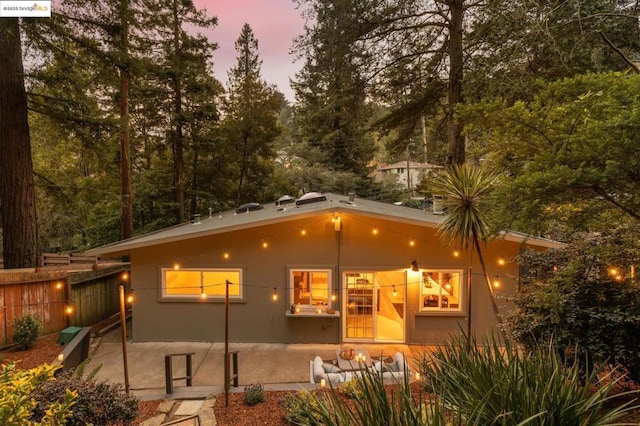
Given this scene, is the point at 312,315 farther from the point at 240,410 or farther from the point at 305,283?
the point at 240,410

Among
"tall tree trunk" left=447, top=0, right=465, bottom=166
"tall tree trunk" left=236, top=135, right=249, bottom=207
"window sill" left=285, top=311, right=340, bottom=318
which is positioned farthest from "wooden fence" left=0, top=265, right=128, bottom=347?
"tall tree trunk" left=447, top=0, right=465, bottom=166

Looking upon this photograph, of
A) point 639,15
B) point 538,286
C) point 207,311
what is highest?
point 639,15

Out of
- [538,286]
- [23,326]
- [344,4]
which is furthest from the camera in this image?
[344,4]

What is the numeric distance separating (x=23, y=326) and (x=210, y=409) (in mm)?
4467

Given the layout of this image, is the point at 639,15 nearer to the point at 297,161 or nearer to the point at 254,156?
the point at 254,156

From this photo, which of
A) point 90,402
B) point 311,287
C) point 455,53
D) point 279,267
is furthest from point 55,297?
point 455,53

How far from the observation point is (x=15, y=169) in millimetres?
7430

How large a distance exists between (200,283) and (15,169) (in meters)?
4.87

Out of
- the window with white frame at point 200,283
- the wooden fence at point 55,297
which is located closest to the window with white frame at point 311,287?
the window with white frame at point 200,283

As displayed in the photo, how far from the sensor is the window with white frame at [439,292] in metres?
8.01

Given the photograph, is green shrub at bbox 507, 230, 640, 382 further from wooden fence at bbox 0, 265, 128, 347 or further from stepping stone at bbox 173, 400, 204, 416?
wooden fence at bbox 0, 265, 128, 347

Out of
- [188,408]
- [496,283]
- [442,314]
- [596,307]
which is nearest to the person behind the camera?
[596,307]

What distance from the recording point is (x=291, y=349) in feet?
25.3

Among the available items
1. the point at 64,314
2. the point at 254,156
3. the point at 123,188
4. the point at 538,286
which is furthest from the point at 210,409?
the point at 254,156
